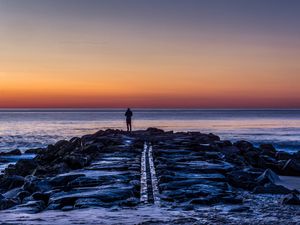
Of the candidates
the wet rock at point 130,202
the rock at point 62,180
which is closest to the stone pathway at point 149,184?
the wet rock at point 130,202

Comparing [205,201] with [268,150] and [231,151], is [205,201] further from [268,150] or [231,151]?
[268,150]

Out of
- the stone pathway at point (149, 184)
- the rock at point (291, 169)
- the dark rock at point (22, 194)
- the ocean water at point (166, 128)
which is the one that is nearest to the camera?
the stone pathway at point (149, 184)

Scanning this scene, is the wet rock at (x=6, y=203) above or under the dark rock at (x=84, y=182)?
under

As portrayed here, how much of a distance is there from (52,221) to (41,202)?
1.60 meters

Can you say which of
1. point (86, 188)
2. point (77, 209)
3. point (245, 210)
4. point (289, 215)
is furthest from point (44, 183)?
point (289, 215)

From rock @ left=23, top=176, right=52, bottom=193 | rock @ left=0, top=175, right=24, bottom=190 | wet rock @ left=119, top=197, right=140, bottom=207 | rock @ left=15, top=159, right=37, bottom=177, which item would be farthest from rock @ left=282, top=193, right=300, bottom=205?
rock @ left=15, top=159, right=37, bottom=177

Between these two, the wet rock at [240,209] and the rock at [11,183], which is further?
the rock at [11,183]

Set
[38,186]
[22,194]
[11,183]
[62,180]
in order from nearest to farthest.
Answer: [22,194] < [38,186] < [62,180] < [11,183]

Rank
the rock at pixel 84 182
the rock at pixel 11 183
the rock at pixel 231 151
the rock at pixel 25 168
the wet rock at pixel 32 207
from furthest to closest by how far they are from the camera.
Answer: the rock at pixel 231 151 < the rock at pixel 25 168 < the rock at pixel 11 183 < the rock at pixel 84 182 < the wet rock at pixel 32 207

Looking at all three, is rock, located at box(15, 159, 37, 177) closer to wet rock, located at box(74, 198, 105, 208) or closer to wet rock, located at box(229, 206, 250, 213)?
wet rock, located at box(74, 198, 105, 208)

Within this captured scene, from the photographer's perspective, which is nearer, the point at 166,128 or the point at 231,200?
the point at 231,200

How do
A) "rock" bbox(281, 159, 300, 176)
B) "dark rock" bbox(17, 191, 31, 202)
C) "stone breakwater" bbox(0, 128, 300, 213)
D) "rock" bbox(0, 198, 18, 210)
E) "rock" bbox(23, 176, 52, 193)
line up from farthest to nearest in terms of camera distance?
"rock" bbox(281, 159, 300, 176) → "rock" bbox(23, 176, 52, 193) → "dark rock" bbox(17, 191, 31, 202) → "rock" bbox(0, 198, 18, 210) → "stone breakwater" bbox(0, 128, 300, 213)

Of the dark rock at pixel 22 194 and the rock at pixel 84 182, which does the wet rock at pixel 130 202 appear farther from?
the dark rock at pixel 22 194

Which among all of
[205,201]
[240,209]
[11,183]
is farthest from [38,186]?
[240,209]
